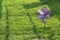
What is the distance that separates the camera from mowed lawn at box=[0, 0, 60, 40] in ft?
14.4

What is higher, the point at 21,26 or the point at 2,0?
the point at 2,0

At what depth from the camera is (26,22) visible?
15.6 ft

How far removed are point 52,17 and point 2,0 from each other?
1.19 m

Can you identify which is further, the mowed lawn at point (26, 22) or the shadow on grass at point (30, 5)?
the shadow on grass at point (30, 5)

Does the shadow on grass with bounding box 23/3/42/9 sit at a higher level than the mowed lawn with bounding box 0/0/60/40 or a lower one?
higher

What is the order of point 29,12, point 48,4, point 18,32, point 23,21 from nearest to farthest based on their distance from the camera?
point 18,32 → point 23,21 → point 29,12 → point 48,4

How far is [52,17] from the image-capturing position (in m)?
4.96

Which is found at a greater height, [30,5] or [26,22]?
[30,5]

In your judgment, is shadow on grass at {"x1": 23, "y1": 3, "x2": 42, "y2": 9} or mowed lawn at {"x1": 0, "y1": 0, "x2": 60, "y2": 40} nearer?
mowed lawn at {"x1": 0, "y1": 0, "x2": 60, "y2": 40}

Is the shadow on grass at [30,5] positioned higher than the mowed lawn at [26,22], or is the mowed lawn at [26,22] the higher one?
the shadow on grass at [30,5]

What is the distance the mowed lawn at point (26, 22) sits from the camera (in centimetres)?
438

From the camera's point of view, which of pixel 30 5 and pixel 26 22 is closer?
pixel 26 22

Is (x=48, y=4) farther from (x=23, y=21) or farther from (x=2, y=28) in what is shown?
(x=2, y=28)

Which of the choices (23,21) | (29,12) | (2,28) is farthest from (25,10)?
(2,28)
